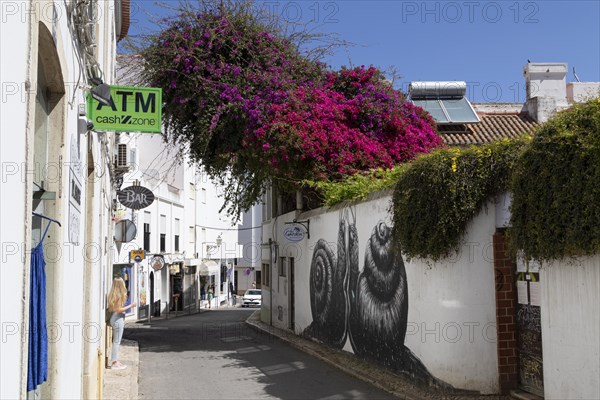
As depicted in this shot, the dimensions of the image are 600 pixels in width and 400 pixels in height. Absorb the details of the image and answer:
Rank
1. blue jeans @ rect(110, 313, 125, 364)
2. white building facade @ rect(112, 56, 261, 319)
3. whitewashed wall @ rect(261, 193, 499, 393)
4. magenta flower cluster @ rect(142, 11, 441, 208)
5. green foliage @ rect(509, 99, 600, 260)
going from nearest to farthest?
green foliage @ rect(509, 99, 600, 260)
whitewashed wall @ rect(261, 193, 499, 393)
blue jeans @ rect(110, 313, 125, 364)
magenta flower cluster @ rect(142, 11, 441, 208)
white building facade @ rect(112, 56, 261, 319)

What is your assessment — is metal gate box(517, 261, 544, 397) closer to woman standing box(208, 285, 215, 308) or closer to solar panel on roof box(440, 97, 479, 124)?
solar panel on roof box(440, 97, 479, 124)

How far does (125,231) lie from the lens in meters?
16.7

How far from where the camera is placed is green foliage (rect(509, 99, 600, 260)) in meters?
6.35

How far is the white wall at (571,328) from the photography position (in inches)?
258

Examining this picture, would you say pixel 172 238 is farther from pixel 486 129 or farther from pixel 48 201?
pixel 48 201

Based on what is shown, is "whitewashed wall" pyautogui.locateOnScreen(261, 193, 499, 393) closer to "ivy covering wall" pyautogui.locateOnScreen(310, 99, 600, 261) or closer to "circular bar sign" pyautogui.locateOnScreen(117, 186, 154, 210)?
"ivy covering wall" pyautogui.locateOnScreen(310, 99, 600, 261)

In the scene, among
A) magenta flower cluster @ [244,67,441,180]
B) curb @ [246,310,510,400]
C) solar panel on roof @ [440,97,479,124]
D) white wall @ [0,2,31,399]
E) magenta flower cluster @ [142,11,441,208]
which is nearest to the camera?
white wall @ [0,2,31,399]

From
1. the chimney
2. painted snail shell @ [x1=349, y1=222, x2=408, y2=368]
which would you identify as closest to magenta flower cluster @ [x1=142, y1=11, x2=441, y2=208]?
painted snail shell @ [x1=349, y1=222, x2=408, y2=368]

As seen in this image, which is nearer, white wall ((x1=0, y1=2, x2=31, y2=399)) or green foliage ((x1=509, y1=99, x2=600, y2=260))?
white wall ((x1=0, y1=2, x2=31, y2=399))

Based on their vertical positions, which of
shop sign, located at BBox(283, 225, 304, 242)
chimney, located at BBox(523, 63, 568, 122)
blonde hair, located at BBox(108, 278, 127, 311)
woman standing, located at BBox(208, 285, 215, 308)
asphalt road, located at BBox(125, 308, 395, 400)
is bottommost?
woman standing, located at BBox(208, 285, 215, 308)

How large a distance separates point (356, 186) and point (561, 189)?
6956mm

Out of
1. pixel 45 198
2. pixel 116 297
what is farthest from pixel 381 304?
pixel 45 198

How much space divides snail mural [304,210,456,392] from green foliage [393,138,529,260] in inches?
61.6

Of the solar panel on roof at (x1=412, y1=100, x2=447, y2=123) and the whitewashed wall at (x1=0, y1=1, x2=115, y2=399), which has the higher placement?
the solar panel on roof at (x1=412, y1=100, x2=447, y2=123)
